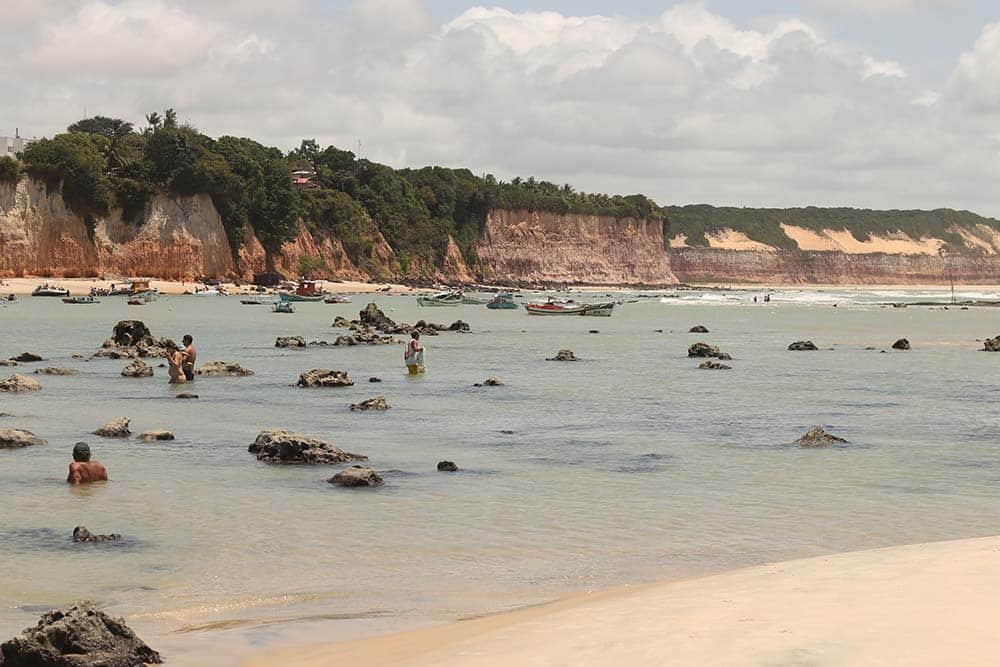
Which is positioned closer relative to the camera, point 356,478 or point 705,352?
point 356,478

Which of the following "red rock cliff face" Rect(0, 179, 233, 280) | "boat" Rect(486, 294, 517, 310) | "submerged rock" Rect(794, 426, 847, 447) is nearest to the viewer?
"submerged rock" Rect(794, 426, 847, 447)

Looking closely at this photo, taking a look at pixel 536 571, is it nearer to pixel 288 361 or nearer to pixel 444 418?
pixel 444 418

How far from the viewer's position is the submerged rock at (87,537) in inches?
579

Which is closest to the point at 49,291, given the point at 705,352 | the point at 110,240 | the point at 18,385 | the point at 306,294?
the point at 110,240

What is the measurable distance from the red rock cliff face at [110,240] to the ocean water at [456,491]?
262 feet

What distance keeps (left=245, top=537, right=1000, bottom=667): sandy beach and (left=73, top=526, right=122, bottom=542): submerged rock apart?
546cm

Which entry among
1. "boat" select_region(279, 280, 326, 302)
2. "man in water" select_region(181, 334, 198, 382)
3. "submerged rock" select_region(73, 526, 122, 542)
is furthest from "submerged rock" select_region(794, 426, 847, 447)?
"boat" select_region(279, 280, 326, 302)

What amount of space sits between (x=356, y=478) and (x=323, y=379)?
676 inches

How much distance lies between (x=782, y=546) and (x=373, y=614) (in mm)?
5578

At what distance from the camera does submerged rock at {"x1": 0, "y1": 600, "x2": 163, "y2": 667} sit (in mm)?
9320

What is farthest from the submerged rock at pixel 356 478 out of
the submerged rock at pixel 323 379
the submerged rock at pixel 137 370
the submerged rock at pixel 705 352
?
the submerged rock at pixel 705 352

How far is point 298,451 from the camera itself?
2102 centimetres

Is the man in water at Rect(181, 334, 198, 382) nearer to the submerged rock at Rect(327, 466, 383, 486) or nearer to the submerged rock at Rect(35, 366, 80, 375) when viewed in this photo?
the submerged rock at Rect(35, 366, 80, 375)

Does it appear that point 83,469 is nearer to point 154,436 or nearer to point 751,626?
point 154,436
